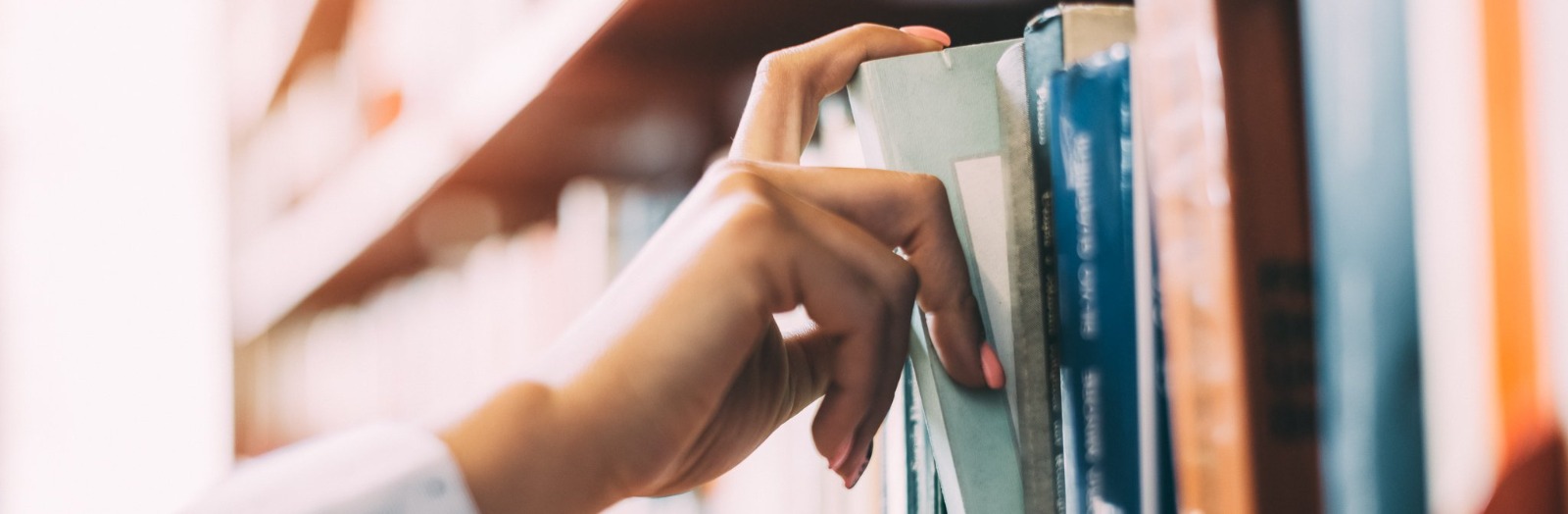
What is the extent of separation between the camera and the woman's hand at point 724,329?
0.48 meters

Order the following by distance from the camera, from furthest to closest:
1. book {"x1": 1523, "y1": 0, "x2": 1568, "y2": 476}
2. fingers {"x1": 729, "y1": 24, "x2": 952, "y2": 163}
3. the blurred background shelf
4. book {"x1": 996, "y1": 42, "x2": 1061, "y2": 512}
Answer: the blurred background shelf → fingers {"x1": 729, "y1": 24, "x2": 952, "y2": 163} → book {"x1": 996, "y1": 42, "x2": 1061, "y2": 512} → book {"x1": 1523, "y1": 0, "x2": 1568, "y2": 476}

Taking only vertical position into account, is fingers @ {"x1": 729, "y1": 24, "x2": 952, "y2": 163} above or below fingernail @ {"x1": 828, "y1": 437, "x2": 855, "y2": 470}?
above

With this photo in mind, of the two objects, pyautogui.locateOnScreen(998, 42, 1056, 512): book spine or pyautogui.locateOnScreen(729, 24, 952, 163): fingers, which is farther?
pyautogui.locateOnScreen(729, 24, 952, 163): fingers

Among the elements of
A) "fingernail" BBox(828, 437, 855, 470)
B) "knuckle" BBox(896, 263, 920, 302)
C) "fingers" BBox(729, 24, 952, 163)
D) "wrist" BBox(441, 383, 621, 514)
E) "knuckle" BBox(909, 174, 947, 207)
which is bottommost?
"fingernail" BBox(828, 437, 855, 470)

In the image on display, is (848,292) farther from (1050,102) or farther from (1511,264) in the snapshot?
(1511,264)

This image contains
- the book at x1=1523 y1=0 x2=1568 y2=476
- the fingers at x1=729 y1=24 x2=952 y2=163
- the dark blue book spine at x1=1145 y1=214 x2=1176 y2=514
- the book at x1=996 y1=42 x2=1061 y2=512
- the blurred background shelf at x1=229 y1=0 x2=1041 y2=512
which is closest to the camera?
the book at x1=1523 y1=0 x2=1568 y2=476

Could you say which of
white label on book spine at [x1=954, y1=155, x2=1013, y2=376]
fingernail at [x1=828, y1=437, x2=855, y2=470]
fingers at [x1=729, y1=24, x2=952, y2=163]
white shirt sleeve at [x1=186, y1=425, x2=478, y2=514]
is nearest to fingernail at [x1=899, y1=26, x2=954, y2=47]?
fingers at [x1=729, y1=24, x2=952, y2=163]

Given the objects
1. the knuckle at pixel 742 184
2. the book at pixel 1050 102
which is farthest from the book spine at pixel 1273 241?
the knuckle at pixel 742 184

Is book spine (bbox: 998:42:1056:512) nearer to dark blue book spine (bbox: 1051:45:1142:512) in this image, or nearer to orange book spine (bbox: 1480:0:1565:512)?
dark blue book spine (bbox: 1051:45:1142:512)

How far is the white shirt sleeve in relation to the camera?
476 millimetres

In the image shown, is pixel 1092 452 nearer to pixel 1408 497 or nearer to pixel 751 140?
pixel 1408 497

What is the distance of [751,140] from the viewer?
1.93ft

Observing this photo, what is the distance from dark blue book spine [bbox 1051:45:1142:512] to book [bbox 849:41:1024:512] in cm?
6

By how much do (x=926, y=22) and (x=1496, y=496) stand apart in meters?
0.49
